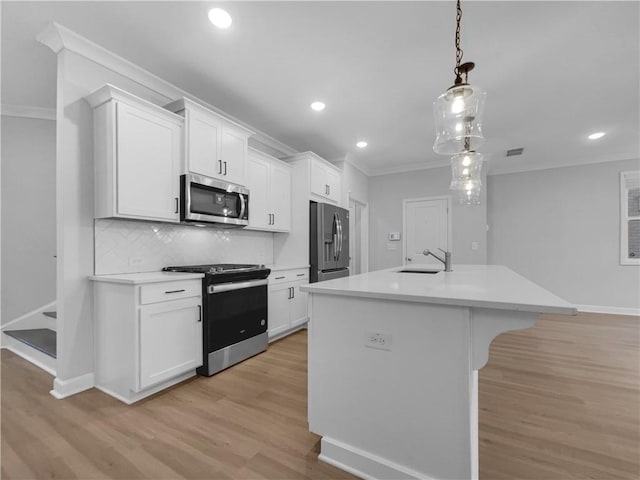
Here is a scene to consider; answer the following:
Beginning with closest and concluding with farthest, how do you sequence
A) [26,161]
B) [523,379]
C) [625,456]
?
[625,456] < [523,379] < [26,161]

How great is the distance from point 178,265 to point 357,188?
3602 mm

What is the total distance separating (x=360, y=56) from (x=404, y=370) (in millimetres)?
2352

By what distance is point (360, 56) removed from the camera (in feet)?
7.79

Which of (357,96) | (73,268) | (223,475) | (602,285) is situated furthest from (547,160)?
(73,268)

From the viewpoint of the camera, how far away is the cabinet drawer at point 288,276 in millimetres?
3309

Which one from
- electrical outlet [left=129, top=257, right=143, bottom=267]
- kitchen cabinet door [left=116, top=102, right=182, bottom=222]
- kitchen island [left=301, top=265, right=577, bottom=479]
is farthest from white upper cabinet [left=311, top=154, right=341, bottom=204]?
kitchen island [left=301, top=265, right=577, bottom=479]

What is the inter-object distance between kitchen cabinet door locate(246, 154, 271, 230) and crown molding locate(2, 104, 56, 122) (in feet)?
7.42

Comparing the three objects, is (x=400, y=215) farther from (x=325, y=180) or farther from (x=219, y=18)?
(x=219, y=18)

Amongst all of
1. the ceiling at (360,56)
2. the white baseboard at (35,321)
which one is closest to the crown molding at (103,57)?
the ceiling at (360,56)

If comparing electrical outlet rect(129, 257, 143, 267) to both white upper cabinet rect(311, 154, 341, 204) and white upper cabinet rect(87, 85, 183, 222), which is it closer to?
white upper cabinet rect(87, 85, 183, 222)

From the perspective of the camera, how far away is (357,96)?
303 centimetres

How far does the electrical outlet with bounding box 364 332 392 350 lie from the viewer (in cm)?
132

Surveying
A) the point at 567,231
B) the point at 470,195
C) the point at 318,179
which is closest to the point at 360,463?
the point at 470,195

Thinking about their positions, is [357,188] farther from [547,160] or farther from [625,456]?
[625,456]
